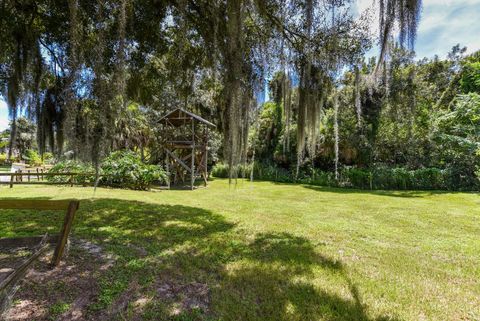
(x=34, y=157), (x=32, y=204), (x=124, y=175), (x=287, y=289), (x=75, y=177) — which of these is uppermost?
Answer: (x=34, y=157)

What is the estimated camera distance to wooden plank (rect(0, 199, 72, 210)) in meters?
2.72

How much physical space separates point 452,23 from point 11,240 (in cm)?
694

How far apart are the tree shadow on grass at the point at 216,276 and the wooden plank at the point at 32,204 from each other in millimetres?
869

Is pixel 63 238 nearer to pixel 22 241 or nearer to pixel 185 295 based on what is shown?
pixel 22 241

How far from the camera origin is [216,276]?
2982 millimetres

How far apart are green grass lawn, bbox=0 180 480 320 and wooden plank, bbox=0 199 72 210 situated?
2.85 feet

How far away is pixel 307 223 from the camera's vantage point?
564cm

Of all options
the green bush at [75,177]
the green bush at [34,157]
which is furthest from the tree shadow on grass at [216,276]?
the green bush at [34,157]

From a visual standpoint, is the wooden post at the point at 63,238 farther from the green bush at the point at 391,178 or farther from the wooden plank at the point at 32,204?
the green bush at the point at 391,178

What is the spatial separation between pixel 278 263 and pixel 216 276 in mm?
791

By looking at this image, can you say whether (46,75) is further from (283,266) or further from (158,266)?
(283,266)

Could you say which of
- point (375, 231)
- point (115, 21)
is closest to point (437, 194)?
point (375, 231)

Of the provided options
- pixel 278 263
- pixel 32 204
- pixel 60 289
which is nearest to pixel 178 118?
pixel 32 204

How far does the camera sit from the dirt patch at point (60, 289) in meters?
2.18
